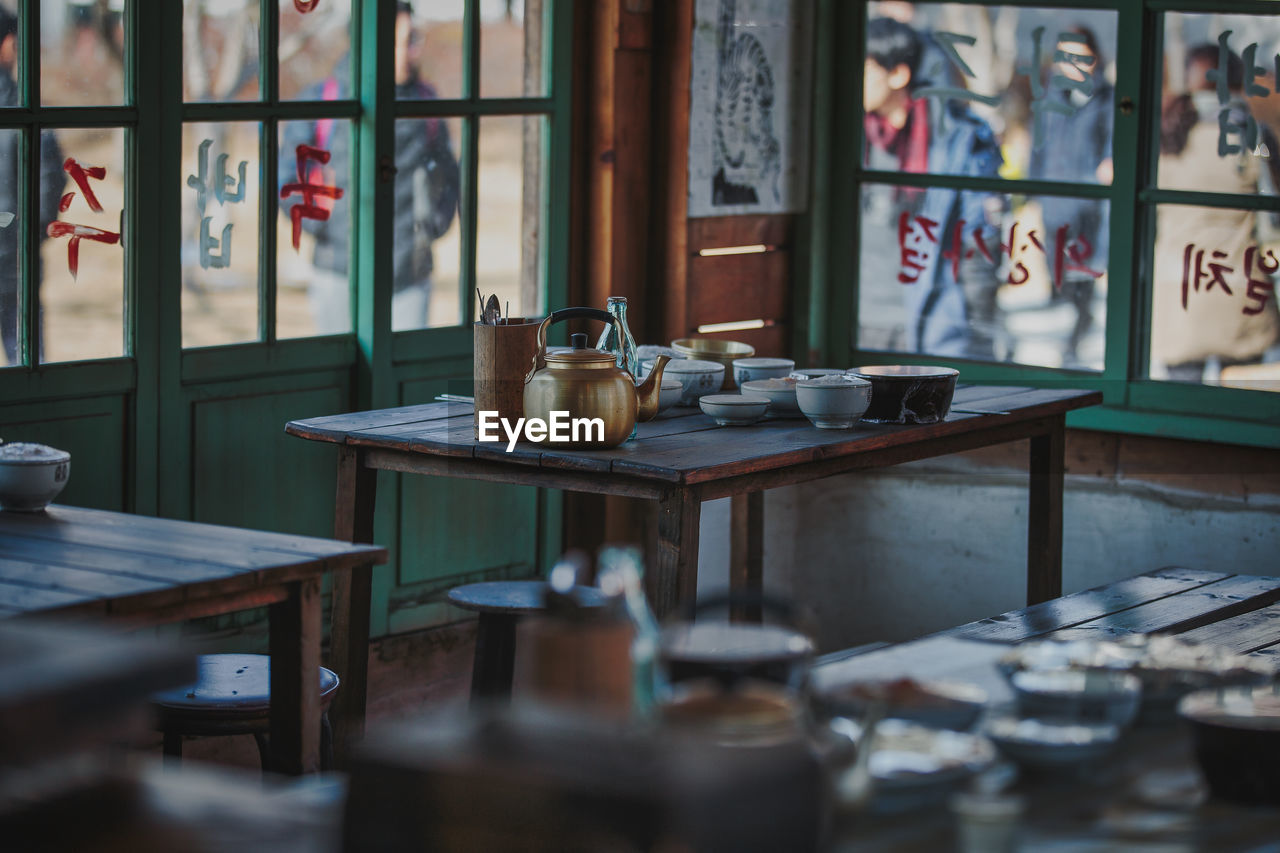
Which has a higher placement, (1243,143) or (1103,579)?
(1243,143)

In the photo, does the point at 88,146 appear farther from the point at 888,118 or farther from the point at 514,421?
the point at 888,118

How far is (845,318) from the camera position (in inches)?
235

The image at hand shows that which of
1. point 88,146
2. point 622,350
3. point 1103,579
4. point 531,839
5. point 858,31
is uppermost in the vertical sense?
point 858,31

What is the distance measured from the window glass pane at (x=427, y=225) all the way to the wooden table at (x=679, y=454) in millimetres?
641

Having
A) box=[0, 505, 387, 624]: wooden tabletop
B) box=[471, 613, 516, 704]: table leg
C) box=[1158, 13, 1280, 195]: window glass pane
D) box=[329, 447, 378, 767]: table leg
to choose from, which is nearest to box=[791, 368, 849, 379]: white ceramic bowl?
box=[471, 613, 516, 704]: table leg

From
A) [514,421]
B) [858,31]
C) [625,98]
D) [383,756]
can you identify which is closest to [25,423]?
[514,421]

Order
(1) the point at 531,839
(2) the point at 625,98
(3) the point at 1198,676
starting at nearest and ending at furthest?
1. (1) the point at 531,839
2. (3) the point at 1198,676
3. (2) the point at 625,98

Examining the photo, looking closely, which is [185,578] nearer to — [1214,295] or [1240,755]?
[1240,755]

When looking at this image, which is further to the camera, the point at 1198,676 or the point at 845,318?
the point at 845,318

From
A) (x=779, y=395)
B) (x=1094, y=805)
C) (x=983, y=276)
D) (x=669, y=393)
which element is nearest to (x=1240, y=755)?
(x=1094, y=805)

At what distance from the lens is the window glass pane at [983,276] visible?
5473mm

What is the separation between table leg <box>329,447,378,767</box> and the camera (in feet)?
13.9

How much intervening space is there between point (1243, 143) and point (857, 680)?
3.18 metres

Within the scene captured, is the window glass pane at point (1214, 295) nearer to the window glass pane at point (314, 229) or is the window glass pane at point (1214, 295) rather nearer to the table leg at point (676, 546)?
the table leg at point (676, 546)
